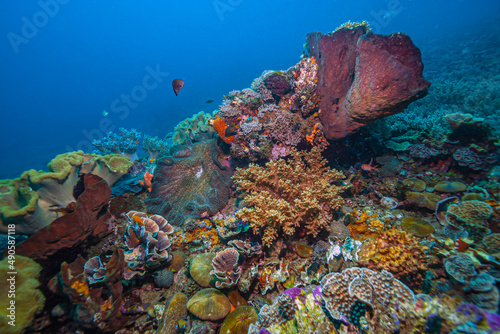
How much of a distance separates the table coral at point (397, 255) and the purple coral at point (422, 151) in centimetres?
335

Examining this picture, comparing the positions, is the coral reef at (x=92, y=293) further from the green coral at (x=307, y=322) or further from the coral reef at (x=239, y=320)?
the green coral at (x=307, y=322)

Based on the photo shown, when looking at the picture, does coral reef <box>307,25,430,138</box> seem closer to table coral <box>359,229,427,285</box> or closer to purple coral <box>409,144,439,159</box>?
purple coral <box>409,144,439,159</box>

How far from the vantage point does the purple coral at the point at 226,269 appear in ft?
→ 10.1

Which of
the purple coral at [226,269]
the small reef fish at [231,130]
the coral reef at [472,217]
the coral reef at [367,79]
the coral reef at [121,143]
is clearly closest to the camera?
the coral reef at [472,217]

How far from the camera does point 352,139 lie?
5.51m

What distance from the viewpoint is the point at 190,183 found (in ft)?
20.0

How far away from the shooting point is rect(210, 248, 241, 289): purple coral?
10.1ft

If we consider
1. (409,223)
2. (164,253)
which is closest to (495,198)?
(409,223)

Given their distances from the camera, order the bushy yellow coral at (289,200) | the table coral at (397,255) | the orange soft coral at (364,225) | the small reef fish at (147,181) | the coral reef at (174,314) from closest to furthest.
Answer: the table coral at (397,255) < the coral reef at (174,314) < the bushy yellow coral at (289,200) < the orange soft coral at (364,225) < the small reef fish at (147,181)

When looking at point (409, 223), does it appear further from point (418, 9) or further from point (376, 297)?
point (418, 9)

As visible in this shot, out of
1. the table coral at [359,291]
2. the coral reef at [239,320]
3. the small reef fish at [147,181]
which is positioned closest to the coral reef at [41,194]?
the small reef fish at [147,181]

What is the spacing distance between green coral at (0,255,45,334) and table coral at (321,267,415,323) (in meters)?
4.03

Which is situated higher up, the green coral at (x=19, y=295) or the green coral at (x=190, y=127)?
the green coral at (x=190, y=127)

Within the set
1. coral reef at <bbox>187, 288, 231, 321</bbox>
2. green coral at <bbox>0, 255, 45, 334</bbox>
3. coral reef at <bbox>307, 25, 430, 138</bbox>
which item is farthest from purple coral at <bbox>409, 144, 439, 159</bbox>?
green coral at <bbox>0, 255, 45, 334</bbox>
